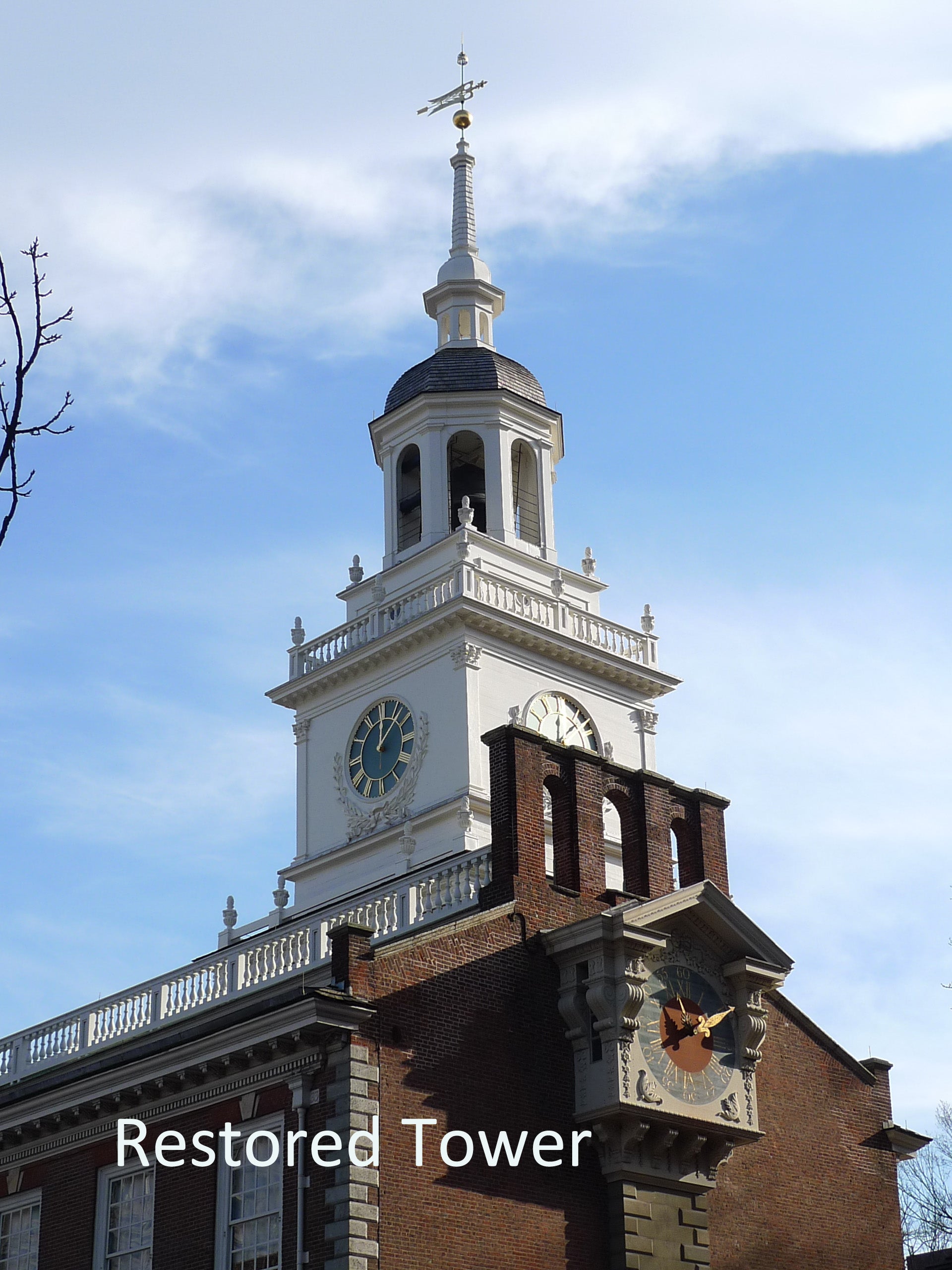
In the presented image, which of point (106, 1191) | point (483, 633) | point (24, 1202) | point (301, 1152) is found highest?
point (483, 633)

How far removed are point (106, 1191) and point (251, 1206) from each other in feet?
11.2

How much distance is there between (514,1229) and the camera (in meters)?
26.3

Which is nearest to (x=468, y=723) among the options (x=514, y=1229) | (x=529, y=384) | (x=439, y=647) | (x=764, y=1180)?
(x=439, y=647)

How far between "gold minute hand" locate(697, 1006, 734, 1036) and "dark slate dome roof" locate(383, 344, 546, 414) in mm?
24084

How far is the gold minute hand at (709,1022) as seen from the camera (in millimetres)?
29266

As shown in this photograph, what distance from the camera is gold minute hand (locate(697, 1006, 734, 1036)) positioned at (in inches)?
1152

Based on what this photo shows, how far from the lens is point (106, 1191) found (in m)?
28.4

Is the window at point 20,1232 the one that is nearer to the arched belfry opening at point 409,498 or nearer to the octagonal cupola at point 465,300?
the arched belfry opening at point 409,498

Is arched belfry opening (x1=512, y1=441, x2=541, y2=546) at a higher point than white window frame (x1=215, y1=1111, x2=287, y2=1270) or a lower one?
higher

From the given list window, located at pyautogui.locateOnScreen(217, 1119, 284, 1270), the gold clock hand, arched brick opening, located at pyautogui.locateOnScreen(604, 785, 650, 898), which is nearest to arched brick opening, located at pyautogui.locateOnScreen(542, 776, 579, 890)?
arched brick opening, located at pyautogui.locateOnScreen(604, 785, 650, 898)

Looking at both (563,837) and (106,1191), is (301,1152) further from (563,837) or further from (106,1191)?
(563,837)

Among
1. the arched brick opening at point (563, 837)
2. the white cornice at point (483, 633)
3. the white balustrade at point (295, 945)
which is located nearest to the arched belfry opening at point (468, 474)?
the white cornice at point (483, 633)

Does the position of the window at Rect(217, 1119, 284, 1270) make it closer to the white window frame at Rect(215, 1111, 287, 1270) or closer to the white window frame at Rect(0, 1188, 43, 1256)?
the white window frame at Rect(215, 1111, 287, 1270)

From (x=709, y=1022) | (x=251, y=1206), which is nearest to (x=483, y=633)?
(x=709, y=1022)
